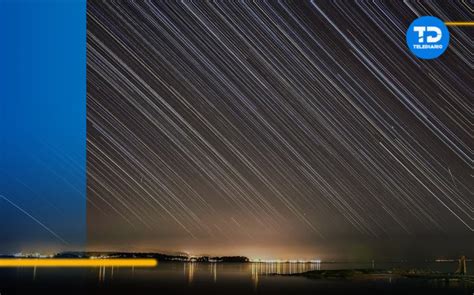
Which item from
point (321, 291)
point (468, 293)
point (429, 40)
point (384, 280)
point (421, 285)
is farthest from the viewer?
point (384, 280)

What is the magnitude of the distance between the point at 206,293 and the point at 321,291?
868 centimetres

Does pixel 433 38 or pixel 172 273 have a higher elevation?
pixel 433 38

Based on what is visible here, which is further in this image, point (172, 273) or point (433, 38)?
point (172, 273)

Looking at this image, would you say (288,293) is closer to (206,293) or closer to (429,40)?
(206,293)

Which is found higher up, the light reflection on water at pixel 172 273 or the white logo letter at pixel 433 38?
the white logo letter at pixel 433 38

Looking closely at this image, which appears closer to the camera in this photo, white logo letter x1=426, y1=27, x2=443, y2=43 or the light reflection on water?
white logo letter x1=426, y1=27, x2=443, y2=43

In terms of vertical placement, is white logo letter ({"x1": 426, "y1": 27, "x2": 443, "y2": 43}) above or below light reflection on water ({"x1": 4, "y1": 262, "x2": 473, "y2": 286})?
above

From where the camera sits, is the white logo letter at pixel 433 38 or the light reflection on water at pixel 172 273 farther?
the light reflection on water at pixel 172 273

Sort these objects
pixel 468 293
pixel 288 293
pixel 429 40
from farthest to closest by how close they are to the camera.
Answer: pixel 288 293 → pixel 468 293 → pixel 429 40

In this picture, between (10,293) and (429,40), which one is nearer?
(429,40)

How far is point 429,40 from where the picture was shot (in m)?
15.2

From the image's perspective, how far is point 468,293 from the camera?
104 ft

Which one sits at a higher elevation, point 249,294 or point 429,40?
point 429,40

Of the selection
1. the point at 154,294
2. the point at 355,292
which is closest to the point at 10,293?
the point at 154,294
